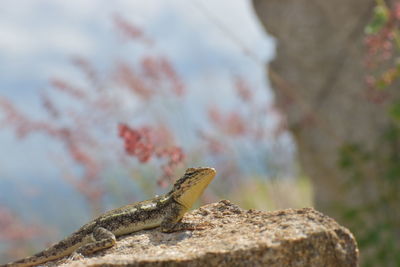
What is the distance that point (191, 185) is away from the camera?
4176mm

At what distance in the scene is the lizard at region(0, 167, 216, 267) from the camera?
404 cm

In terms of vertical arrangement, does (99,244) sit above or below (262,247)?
above

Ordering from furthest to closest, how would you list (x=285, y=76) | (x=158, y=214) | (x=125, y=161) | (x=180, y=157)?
(x=285, y=76) < (x=125, y=161) < (x=180, y=157) < (x=158, y=214)

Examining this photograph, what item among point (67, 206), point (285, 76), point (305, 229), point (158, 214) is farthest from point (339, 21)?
point (305, 229)

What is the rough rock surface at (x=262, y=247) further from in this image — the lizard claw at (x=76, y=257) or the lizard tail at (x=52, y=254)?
the lizard tail at (x=52, y=254)

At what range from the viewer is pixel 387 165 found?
27.9ft

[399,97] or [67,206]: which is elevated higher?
[399,97]

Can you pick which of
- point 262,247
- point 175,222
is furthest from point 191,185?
point 262,247

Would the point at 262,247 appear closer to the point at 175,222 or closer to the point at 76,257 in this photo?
the point at 175,222

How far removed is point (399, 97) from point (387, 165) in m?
0.98

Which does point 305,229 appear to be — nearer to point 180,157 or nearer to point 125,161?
point 180,157

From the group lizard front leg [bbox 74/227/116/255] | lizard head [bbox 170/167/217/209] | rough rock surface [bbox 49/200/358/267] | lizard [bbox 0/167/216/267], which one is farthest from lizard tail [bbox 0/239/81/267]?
lizard head [bbox 170/167/217/209]

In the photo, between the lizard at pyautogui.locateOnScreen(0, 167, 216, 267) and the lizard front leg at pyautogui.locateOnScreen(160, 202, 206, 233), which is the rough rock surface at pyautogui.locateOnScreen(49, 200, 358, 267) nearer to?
the lizard front leg at pyautogui.locateOnScreen(160, 202, 206, 233)

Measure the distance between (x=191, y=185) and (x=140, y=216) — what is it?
0.42 meters
